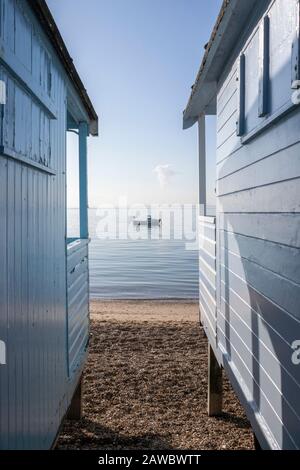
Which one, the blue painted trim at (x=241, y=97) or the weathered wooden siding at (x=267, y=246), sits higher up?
the blue painted trim at (x=241, y=97)

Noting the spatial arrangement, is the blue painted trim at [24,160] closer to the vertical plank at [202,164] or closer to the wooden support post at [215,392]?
the wooden support post at [215,392]

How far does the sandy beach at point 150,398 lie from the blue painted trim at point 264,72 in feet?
14.3

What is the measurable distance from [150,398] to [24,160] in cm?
557

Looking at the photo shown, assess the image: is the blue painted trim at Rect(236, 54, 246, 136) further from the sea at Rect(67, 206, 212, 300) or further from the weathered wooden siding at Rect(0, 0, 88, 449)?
the sea at Rect(67, 206, 212, 300)

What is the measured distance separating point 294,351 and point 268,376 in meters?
0.78

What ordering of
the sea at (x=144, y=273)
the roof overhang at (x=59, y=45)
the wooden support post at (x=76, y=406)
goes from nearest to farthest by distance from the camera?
the roof overhang at (x=59, y=45) < the wooden support post at (x=76, y=406) < the sea at (x=144, y=273)

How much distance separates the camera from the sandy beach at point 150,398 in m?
6.49

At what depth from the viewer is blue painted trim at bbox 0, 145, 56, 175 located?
115 inches

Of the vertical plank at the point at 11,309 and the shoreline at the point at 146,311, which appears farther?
the shoreline at the point at 146,311

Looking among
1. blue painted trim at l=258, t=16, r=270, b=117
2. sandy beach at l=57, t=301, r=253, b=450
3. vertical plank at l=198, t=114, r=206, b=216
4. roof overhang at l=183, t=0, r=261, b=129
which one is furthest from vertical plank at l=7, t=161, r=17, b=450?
vertical plank at l=198, t=114, r=206, b=216

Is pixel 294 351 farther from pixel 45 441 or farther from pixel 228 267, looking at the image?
pixel 228 267

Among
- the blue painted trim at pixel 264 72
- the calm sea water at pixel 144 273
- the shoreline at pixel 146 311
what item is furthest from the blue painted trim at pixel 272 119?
the calm sea water at pixel 144 273

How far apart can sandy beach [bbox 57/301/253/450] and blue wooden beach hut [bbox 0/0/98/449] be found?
1.41 m

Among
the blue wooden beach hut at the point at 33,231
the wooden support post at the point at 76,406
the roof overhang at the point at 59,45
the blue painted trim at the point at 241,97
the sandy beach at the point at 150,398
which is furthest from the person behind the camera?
the wooden support post at the point at 76,406
